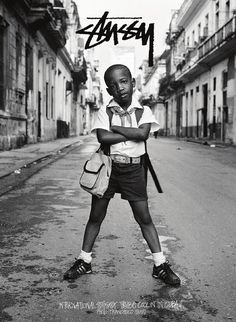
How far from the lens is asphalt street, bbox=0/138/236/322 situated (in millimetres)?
2781

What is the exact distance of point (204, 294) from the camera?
3018 mm

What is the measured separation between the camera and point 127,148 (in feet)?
10.6

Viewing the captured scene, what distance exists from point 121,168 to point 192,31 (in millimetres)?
37463

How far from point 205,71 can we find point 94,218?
3098 cm

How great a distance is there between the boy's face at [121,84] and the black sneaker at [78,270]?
1127mm

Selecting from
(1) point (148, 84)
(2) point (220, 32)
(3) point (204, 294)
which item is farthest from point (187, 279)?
(1) point (148, 84)

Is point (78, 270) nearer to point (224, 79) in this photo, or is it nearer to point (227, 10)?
point (224, 79)

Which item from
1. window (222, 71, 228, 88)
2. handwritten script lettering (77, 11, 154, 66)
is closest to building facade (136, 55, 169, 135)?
window (222, 71, 228, 88)

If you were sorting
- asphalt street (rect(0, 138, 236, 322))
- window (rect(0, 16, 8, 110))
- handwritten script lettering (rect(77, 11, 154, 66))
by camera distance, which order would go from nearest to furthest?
asphalt street (rect(0, 138, 236, 322)), handwritten script lettering (rect(77, 11, 154, 66)), window (rect(0, 16, 8, 110))

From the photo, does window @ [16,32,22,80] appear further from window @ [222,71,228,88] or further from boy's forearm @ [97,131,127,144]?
boy's forearm @ [97,131,127,144]

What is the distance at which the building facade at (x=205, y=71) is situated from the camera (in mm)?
26016

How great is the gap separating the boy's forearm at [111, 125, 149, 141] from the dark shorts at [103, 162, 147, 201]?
0.62 ft

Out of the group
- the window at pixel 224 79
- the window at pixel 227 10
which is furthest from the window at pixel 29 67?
the window at pixel 227 10

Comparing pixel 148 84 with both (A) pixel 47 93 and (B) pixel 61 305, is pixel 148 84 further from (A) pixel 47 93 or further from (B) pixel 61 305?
(B) pixel 61 305
